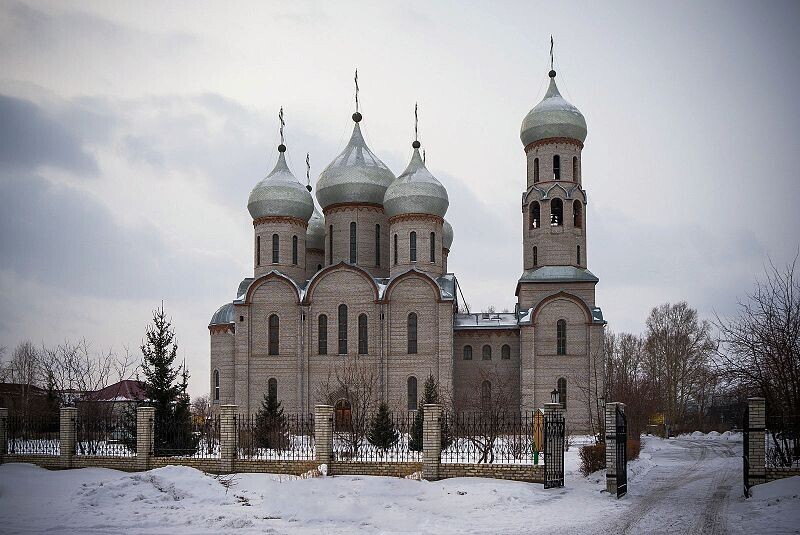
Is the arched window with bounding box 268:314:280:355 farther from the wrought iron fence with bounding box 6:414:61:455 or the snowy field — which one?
the snowy field

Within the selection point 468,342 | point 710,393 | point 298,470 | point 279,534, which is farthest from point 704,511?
point 710,393

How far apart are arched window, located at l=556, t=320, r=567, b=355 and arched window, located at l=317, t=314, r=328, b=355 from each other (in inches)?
376

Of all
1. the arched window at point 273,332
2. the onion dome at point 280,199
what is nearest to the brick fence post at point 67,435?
the arched window at point 273,332

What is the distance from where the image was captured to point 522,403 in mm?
36156

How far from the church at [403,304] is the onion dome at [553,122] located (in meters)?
0.06

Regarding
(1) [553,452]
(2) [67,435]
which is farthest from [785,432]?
(2) [67,435]

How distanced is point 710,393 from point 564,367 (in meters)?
A: 20.0

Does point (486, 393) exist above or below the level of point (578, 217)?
below

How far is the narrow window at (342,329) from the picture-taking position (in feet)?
121

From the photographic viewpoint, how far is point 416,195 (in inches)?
1487

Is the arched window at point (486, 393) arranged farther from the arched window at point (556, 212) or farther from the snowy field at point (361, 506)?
the snowy field at point (361, 506)

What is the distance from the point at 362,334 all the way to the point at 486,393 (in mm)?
5799

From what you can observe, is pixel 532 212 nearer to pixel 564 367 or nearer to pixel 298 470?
pixel 564 367

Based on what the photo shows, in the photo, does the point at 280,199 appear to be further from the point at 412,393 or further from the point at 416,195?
the point at 412,393
